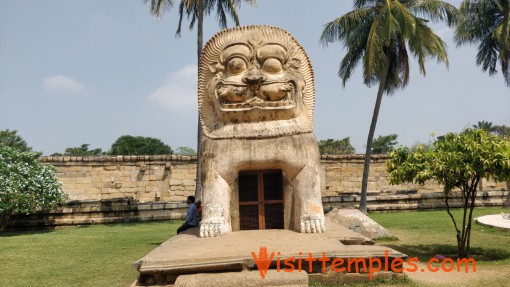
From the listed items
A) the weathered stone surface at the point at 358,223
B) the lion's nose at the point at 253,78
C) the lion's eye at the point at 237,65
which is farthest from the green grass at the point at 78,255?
the weathered stone surface at the point at 358,223

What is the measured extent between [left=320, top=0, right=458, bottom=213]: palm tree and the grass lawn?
13.3ft

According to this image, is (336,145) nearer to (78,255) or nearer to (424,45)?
(424,45)

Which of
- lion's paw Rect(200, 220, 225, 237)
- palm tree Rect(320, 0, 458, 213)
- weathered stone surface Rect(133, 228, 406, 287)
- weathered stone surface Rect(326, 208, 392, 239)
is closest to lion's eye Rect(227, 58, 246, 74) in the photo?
lion's paw Rect(200, 220, 225, 237)

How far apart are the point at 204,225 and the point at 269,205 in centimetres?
132

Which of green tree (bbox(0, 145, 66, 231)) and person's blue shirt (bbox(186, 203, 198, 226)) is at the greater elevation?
green tree (bbox(0, 145, 66, 231))

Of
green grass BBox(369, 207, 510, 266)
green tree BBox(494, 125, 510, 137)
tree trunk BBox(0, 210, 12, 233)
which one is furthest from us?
green tree BBox(494, 125, 510, 137)

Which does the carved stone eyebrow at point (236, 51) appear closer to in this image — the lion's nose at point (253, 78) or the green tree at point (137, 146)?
the lion's nose at point (253, 78)

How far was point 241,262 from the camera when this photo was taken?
453cm

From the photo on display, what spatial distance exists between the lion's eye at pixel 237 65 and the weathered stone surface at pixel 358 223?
4526 millimetres

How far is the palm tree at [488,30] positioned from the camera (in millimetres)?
15641

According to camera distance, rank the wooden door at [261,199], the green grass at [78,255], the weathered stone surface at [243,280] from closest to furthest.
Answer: the weathered stone surface at [243,280]
the green grass at [78,255]
the wooden door at [261,199]

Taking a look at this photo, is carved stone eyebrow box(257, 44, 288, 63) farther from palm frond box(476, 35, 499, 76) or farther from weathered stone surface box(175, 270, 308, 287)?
palm frond box(476, 35, 499, 76)

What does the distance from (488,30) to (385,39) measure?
706cm

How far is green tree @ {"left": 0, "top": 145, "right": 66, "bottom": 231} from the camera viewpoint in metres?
11.0
